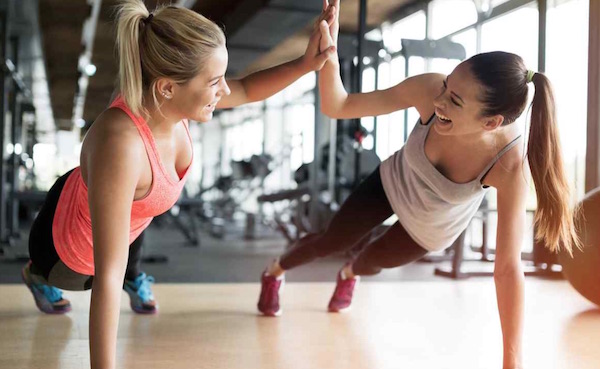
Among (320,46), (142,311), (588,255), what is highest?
(320,46)

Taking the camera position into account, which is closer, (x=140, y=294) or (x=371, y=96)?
(x=371, y=96)

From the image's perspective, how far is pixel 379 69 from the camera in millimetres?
4957

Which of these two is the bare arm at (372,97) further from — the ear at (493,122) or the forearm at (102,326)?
the forearm at (102,326)

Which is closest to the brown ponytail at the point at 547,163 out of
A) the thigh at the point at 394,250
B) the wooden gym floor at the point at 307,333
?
the wooden gym floor at the point at 307,333

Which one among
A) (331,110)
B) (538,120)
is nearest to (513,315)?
(538,120)

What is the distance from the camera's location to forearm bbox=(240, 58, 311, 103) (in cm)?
157

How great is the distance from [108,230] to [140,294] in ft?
3.64

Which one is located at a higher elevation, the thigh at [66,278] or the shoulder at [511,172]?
the shoulder at [511,172]

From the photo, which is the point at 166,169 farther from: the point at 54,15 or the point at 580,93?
the point at 54,15

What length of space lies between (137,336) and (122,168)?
2.82 ft

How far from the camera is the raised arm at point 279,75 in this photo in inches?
60.2

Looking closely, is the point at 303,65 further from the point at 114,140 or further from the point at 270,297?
the point at 270,297

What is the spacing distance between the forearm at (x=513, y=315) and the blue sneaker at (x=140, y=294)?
131 cm

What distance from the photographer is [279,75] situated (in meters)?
1.57
